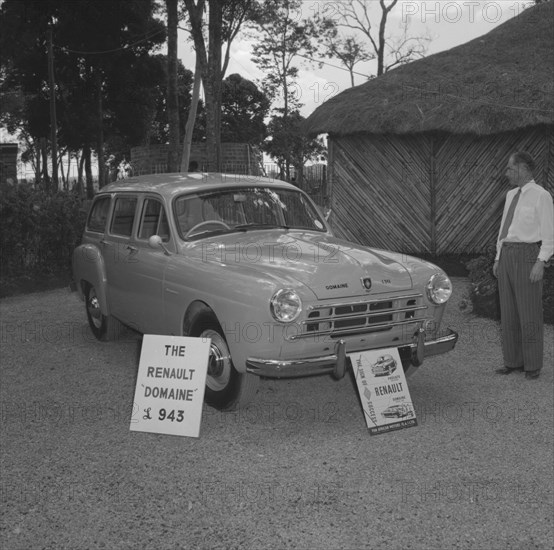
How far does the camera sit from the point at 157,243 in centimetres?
602

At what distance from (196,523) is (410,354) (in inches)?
96.3

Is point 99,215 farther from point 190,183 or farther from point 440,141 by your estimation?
point 440,141

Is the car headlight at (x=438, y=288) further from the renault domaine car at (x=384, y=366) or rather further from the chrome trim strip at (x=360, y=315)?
the renault domaine car at (x=384, y=366)

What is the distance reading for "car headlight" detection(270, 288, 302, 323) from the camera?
4.89 m

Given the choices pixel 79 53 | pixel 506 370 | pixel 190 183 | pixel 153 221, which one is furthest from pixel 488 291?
pixel 79 53

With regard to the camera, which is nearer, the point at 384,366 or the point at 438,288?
the point at 384,366

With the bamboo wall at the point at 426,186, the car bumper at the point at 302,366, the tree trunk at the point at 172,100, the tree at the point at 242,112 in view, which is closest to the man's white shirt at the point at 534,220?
the car bumper at the point at 302,366

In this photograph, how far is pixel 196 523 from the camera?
376 cm

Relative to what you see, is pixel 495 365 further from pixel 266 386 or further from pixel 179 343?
pixel 179 343

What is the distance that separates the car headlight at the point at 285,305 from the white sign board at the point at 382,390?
0.56 metres

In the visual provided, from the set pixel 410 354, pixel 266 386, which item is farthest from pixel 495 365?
pixel 266 386

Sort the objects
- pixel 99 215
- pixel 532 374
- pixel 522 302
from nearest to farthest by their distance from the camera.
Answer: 1. pixel 522 302
2. pixel 532 374
3. pixel 99 215

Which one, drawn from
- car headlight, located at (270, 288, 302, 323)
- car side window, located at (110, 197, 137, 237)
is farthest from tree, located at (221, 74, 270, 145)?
car headlight, located at (270, 288, 302, 323)

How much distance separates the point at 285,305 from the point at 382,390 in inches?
38.8
